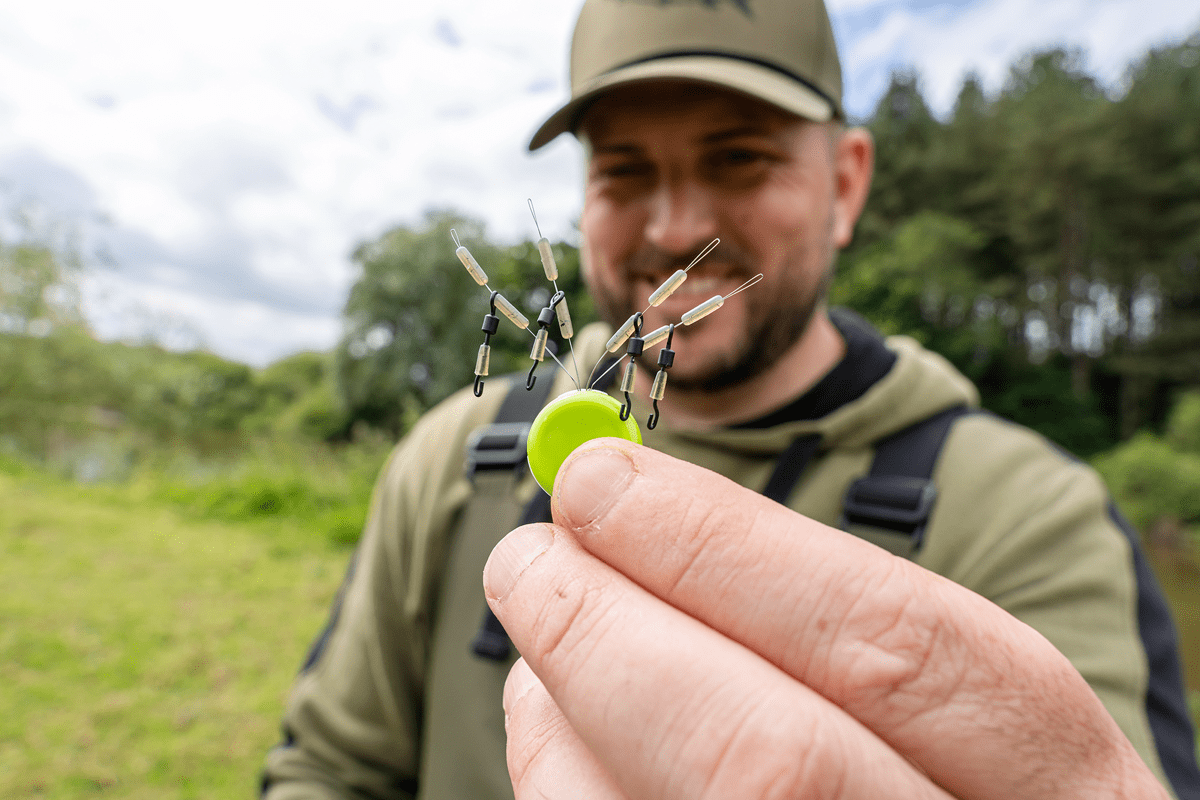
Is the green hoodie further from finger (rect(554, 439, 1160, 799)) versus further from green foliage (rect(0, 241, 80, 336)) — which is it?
green foliage (rect(0, 241, 80, 336))

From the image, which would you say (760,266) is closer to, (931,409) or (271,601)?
(931,409)

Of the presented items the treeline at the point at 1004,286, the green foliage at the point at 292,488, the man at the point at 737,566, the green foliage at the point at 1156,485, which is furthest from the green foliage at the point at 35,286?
the green foliage at the point at 1156,485

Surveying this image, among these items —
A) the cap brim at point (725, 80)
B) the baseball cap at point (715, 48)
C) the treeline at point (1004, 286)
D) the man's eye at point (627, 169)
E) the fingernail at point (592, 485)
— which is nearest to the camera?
the fingernail at point (592, 485)

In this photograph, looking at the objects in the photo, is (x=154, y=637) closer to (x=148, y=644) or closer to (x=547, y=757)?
(x=148, y=644)

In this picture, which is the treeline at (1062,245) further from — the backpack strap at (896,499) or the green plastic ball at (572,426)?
the green plastic ball at (572,426)

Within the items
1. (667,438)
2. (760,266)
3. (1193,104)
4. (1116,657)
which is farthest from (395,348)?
(1193,104)

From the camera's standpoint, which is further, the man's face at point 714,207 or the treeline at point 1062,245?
the treeline at point 1062,245
